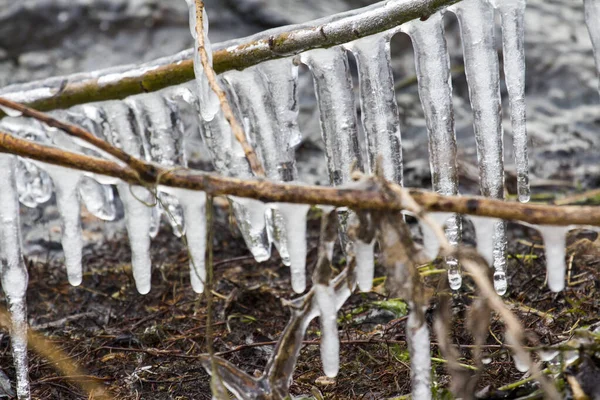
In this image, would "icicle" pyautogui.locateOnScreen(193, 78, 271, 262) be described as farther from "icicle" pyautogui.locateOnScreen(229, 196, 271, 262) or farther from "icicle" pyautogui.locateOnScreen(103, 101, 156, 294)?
"icicle" pyautogui.locateOnScreen(103, 101, 156, 294)

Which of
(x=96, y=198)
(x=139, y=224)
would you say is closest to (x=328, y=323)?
(x=139, y=224)

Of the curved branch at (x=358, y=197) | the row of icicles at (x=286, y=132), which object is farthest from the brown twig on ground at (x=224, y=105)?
the row of icicles at (x=286, y=132)

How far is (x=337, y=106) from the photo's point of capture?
2.33 metres

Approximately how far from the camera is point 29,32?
18.2 ft

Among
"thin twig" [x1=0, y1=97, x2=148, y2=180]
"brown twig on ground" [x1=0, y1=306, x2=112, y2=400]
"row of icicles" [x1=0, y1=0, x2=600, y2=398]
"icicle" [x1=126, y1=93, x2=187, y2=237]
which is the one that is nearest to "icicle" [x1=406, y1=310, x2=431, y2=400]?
"row of icicles" [x1=0, y1=0, x2=600, y2=398]

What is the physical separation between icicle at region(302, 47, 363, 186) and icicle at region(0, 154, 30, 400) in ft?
3.08

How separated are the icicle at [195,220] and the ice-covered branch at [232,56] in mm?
732

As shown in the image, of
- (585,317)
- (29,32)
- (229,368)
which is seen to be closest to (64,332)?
(229,368)

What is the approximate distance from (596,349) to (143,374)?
1.26 m

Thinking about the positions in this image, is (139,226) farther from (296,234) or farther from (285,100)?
(285,100)

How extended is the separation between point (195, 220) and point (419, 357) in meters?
0.62

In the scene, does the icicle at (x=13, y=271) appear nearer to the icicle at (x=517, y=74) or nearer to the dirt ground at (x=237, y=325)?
the dirt ground at (x=237, y=325)

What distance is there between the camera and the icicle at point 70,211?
1.99 meters

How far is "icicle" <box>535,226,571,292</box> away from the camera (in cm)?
147
